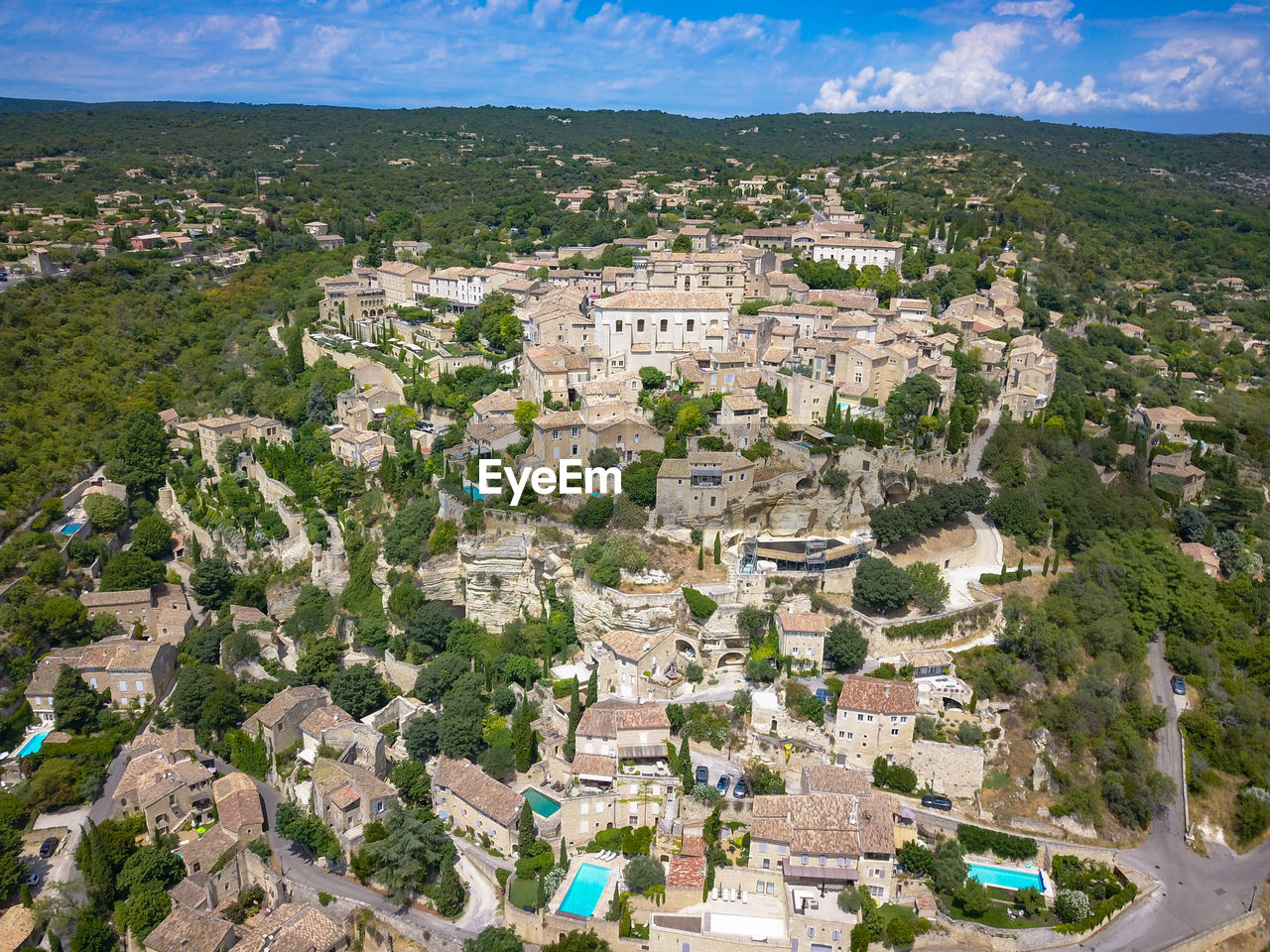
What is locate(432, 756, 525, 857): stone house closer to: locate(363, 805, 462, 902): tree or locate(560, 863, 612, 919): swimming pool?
locate(363, 805, 462, 902): tree

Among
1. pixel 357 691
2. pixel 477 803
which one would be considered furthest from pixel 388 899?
pixel 357 691

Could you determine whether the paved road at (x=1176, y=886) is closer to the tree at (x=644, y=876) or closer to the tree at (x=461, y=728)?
the tree at (x=644, y=876)

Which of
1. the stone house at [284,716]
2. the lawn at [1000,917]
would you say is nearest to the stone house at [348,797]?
the stone house at [284,716]

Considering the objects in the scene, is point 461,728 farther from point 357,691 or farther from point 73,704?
point 73,704

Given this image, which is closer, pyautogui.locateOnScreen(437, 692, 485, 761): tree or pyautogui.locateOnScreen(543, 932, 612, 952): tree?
pyautogui.locateOnScreen(543, 932, 612, 952): tree

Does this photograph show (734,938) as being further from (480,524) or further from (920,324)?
(920,324)

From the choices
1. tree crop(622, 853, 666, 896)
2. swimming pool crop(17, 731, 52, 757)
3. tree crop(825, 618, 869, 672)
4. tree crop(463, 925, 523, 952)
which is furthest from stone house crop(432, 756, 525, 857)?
swimming pool crop(17, 731, 52, 757)
